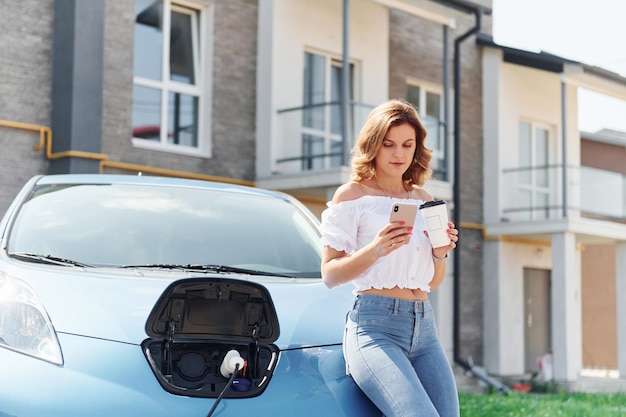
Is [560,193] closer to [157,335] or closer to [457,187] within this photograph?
[457,187]

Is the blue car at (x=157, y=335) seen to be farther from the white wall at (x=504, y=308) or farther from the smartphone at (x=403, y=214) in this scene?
the white wall at (x=504, y=308)

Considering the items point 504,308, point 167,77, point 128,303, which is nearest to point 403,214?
point 128,303

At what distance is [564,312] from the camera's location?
18.5 meters

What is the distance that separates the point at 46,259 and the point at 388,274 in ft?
4.60

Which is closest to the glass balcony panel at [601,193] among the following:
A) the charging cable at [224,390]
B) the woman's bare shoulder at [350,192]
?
the woman's bare shoulder at [350,192]

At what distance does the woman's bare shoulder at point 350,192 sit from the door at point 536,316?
717 inches

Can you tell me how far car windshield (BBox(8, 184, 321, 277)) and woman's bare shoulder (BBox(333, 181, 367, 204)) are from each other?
2.40 ft

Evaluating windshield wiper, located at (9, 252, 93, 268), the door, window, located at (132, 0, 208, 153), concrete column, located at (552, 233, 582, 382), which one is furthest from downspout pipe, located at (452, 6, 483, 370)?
windshield wiper, located at (9, 252, 93, 268)

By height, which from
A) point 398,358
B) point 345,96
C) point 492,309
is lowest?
point 492,309

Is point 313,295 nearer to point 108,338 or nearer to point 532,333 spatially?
point 108,338

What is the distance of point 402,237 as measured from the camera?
3.05 meters

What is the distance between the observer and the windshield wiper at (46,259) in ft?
12.1

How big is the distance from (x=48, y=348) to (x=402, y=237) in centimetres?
122

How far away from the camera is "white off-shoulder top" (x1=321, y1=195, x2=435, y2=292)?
321cm
